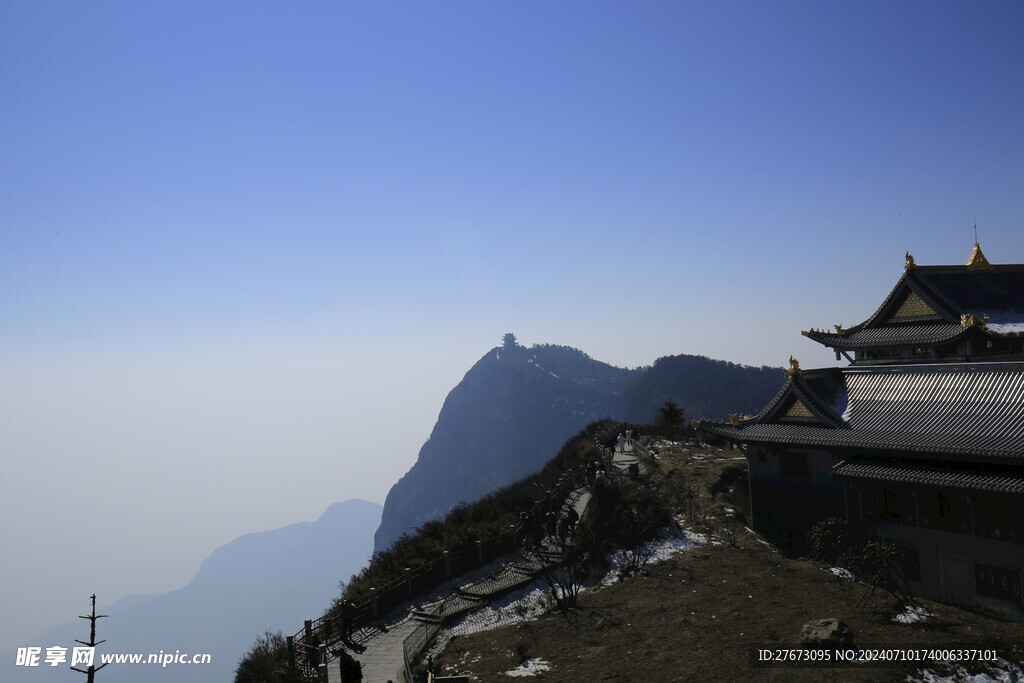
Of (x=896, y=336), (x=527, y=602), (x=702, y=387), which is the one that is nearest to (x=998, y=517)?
(x=896, y=336)

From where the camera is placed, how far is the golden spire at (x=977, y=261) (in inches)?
1261

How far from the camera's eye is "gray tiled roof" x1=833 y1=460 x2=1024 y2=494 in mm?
19641

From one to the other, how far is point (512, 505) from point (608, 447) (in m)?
13.9

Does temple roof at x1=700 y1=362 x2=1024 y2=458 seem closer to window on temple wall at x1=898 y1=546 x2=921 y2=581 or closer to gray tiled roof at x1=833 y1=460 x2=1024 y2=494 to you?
gray tiled roof at x1=833 y1=460 x2=1024 y2=494

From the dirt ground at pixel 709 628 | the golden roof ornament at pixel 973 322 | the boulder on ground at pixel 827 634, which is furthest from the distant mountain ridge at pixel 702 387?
the boulder on ground at pixel 827 634

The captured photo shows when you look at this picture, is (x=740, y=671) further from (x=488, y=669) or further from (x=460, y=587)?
(x=460, y=587)

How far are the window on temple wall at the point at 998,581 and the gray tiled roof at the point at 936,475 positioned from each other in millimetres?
3047

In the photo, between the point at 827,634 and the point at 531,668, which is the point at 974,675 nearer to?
the point at 827,634

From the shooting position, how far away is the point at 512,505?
1415 inches

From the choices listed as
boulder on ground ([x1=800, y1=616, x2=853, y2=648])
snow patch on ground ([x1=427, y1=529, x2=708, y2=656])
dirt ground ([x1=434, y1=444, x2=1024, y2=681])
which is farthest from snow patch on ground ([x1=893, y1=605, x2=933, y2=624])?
snow patch on ground ([x1=427, y1=529, x2=708, y2=656])

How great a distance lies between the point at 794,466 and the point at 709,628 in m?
11.0

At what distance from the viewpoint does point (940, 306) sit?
1180 inches

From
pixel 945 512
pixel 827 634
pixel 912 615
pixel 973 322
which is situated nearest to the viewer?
pixel 827 634

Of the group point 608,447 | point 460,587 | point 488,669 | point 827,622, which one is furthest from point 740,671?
point 608,447
